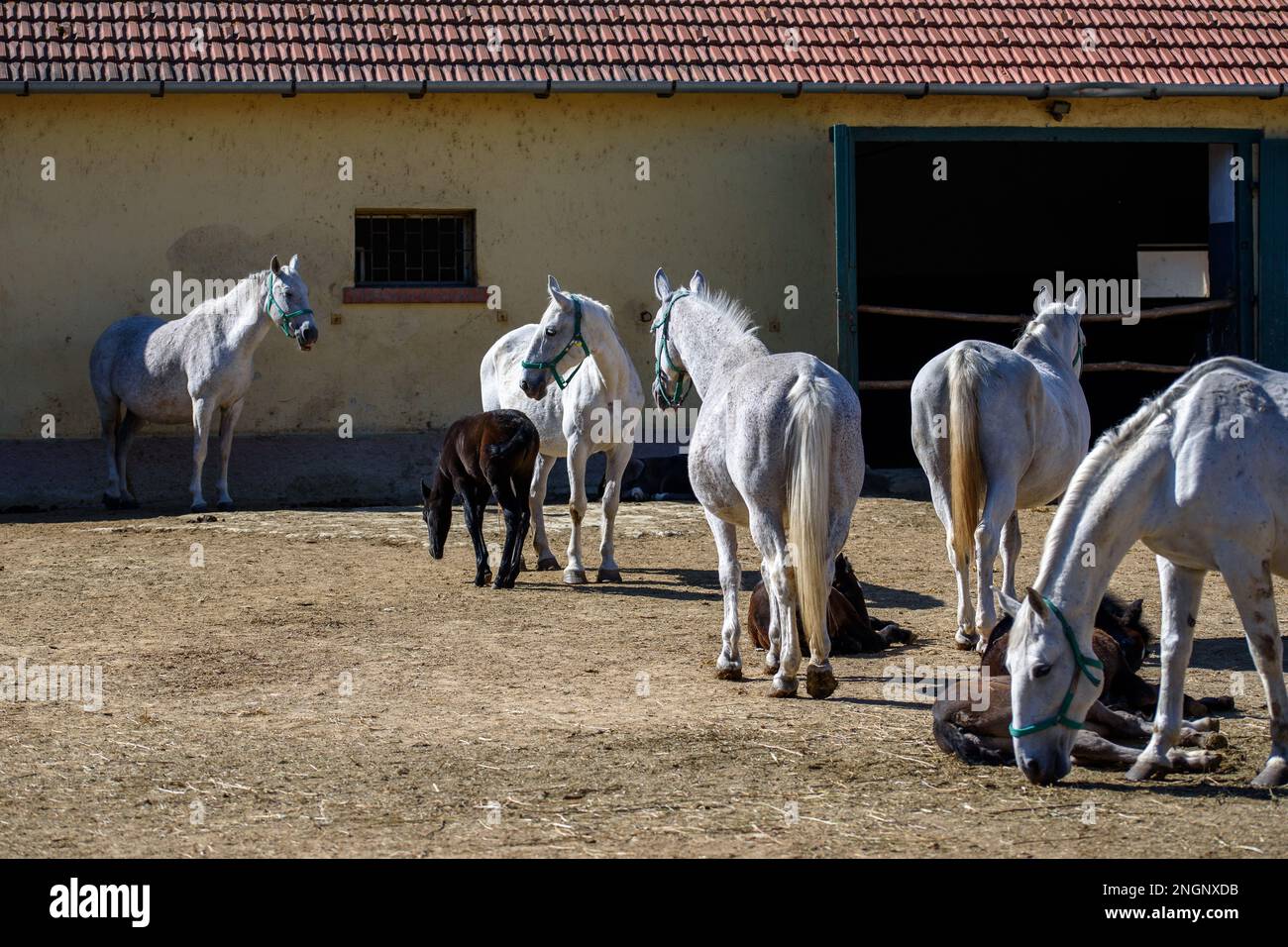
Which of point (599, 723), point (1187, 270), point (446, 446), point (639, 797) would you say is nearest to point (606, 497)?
point (446, 446)

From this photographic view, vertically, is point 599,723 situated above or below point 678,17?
below

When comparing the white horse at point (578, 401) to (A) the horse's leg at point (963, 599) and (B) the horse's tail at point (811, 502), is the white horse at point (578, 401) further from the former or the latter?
(B) the horse's tail at point (811, 502)

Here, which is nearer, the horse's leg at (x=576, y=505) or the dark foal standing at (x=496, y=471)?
the dark foal standing at (x=496, y=471)

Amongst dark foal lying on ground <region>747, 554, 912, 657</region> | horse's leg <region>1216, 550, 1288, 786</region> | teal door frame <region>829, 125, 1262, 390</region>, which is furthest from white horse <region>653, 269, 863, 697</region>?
teal door frame <region>829, 125, 1262, 390</region>

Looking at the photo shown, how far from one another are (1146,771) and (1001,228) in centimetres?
1746

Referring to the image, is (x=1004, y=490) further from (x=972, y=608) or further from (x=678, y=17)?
(x=678, y=17)

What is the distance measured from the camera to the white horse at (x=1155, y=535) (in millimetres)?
5637

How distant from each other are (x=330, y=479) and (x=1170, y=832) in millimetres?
11557

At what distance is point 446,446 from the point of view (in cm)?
1113

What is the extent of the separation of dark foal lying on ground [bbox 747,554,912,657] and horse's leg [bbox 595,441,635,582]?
251 centimetres

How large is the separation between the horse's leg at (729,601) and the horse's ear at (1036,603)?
249cm

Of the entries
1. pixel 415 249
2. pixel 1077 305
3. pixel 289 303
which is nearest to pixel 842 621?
pixel 1077 305

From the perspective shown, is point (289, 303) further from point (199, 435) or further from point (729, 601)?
point (729, 601)

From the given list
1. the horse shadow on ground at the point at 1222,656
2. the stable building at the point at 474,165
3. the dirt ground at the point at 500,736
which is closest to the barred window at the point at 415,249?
the stable building at the point at 474,165
